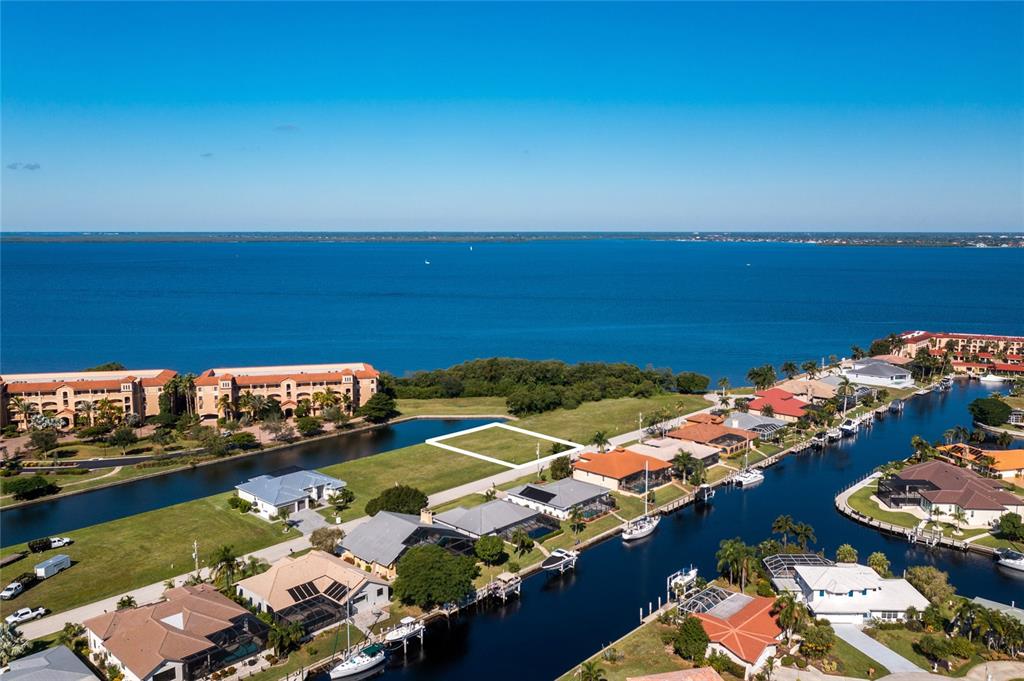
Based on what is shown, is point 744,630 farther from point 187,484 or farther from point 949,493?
point 187,484

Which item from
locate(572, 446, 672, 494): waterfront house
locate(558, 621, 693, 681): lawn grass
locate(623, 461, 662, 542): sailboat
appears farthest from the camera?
locate(572, 446, 672, 494): waterfront house

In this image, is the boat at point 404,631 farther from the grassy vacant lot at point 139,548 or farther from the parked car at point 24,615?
the parked car at point 24,615

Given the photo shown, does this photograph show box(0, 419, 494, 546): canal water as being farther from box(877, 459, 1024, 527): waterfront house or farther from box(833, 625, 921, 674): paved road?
box(833, 625, 921, 674): paved road

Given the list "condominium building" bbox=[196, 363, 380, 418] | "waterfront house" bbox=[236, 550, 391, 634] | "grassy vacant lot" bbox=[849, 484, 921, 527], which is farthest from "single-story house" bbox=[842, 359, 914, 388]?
"waterfront house" bbox=[236, 550, 391, 634]

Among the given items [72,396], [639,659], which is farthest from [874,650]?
[72,396]

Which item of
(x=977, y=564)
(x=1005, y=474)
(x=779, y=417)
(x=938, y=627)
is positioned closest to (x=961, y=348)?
(x=779, y=417)

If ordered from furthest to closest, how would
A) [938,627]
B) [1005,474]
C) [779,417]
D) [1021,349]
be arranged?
[1021,349] < [779,417] < [1005,474] < [938,627]

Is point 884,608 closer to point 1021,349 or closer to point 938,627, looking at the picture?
point 938,627

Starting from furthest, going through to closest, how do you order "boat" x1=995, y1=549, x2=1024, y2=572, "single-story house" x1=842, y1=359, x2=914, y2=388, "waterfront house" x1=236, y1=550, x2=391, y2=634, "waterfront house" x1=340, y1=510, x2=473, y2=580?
"single-story house" x1=842, y1=359, x2=914, y2=388, "boat" x1=995, y1=549, x2=1024, y2=572, "waterfront house" x1=340, y1=510, x2=473, y2=580, "waterfront house" x1=236, y1=550, x2=391, y2=634
